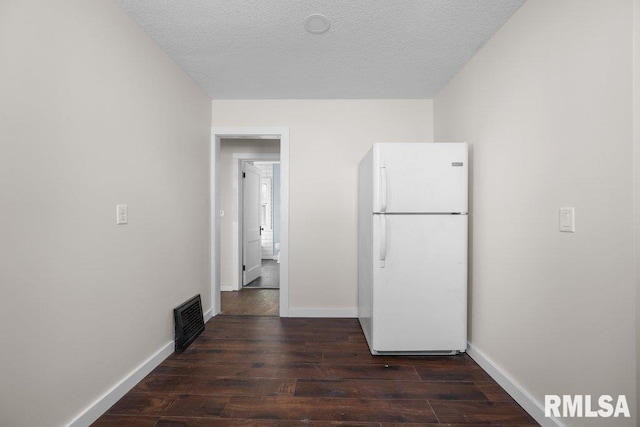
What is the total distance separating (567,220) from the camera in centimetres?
141

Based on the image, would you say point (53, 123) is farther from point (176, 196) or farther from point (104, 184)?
point (176, 196)

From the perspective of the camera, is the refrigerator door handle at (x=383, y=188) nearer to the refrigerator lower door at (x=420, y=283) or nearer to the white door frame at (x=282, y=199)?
the refrigerator lower door at (x=420, y=283)

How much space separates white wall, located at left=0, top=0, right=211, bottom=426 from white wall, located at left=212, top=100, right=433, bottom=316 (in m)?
1.20

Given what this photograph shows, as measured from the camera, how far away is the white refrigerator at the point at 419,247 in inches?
Answer: 88.1

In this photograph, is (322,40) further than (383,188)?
No

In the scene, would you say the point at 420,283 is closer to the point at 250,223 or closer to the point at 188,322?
the point at 188,322

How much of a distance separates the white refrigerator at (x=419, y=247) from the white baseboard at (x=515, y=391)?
156 mm

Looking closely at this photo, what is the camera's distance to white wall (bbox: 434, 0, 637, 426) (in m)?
1.19

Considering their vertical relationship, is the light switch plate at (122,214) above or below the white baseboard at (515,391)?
above

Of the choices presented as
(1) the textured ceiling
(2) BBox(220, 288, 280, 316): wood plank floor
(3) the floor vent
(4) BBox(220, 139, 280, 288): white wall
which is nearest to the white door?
(4) BBox(220, 139, 280, 288): white wall

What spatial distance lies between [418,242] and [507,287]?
2.07 feet

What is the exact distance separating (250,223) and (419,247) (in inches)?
123

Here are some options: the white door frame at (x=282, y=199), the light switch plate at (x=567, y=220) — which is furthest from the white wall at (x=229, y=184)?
the light switch plate at (x=567, y=220)

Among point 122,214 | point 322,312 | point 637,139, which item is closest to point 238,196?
point 322,312
